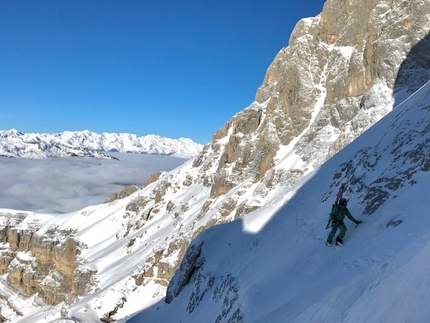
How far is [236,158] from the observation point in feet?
271

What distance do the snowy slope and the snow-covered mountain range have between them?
0.08 meters

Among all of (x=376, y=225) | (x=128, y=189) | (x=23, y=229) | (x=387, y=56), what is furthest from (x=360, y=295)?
(x=23, y=229)

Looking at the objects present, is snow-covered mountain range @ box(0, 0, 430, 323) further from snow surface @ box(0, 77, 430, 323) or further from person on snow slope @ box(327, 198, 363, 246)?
person on snow slope @ box(327, 198, 363, 246)

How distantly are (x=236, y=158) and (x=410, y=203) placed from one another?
227 feet

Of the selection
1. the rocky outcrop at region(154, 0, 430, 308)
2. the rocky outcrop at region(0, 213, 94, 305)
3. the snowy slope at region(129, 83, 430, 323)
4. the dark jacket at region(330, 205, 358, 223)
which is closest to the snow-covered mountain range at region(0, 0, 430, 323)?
the snowy slope at region(129, 83, 430, 323)

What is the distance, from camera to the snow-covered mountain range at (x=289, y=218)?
40.9 feet

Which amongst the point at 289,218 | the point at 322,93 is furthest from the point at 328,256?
the point at 322,93

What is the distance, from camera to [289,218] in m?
23.2

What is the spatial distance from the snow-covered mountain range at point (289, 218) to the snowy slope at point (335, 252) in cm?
8

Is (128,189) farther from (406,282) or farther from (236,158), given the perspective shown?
(406,282)

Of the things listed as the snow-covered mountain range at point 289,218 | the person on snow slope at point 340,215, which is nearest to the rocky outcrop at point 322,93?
the snow-covered mountain range at point 289,218

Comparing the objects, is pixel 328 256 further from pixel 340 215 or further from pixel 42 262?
pixel 42 262

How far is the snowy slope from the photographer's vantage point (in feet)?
27.5

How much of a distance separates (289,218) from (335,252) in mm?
8891
